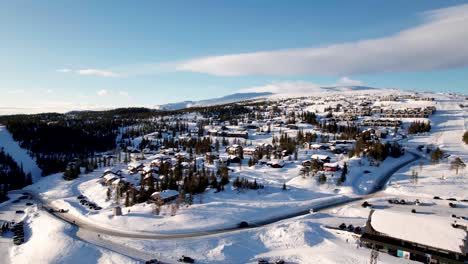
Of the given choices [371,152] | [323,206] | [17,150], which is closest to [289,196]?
[323,206]

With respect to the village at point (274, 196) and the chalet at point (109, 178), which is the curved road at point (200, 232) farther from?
the chalet at point (109, 178)

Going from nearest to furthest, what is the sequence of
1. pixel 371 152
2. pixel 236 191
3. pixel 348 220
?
pixel 348 220 → pixel 236 191 → pixel 371 152

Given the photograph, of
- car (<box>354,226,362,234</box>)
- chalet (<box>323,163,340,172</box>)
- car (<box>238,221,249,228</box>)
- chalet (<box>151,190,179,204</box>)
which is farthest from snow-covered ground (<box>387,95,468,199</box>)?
chalet (<box>151,190,179,204</box>)

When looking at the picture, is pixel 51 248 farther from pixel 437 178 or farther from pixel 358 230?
pixel 437 178

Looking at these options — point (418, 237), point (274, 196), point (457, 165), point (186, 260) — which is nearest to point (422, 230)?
point (418, 237)

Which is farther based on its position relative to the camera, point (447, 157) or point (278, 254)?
point (447, 157)

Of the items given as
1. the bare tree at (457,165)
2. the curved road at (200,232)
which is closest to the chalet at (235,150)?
the curved road at (200,232)

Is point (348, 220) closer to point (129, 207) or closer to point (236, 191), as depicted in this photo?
point (236, 191)
